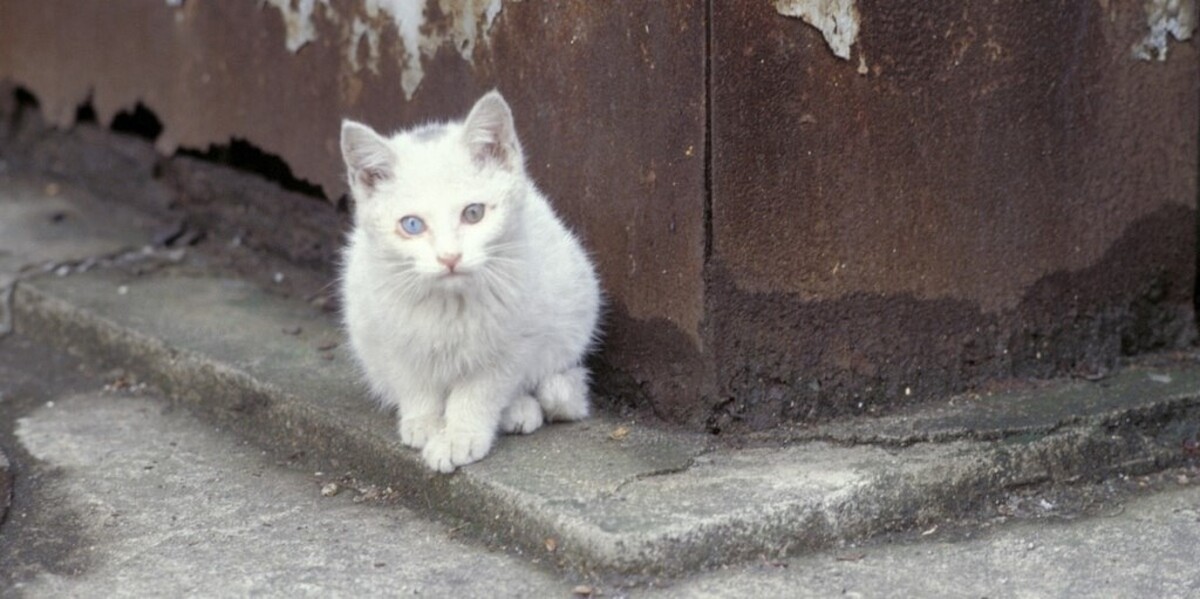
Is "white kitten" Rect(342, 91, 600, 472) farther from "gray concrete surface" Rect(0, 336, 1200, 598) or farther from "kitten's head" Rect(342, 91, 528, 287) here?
"gray concrete surface" Rect(0, 336, 1200, 598)

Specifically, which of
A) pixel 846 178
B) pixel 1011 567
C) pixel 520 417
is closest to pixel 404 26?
pixel 520 417

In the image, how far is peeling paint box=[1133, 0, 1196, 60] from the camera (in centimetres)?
408

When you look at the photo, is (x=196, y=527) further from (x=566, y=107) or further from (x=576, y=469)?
(x=566, y=107)

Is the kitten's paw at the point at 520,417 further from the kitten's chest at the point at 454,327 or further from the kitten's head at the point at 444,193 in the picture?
the kitten's head at the point at 444,193

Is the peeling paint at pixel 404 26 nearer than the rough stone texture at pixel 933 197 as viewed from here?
No

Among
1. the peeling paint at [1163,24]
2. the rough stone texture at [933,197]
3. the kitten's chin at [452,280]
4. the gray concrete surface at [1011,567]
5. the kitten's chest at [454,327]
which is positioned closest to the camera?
the gray concrete surface at [1011,567]

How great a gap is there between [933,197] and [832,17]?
1.86ft

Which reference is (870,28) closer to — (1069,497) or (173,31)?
(1069,497)

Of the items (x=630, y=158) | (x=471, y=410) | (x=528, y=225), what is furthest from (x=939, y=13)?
(x=471, y=410)

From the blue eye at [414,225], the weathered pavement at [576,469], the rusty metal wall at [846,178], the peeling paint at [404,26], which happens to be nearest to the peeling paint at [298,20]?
the peeling paint at [404,26]

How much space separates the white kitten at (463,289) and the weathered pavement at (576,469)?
103mm

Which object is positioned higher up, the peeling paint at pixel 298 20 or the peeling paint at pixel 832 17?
the peeling paint at pixel 298 20

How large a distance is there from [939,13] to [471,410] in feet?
4.94

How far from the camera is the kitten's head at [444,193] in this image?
3.29 m
